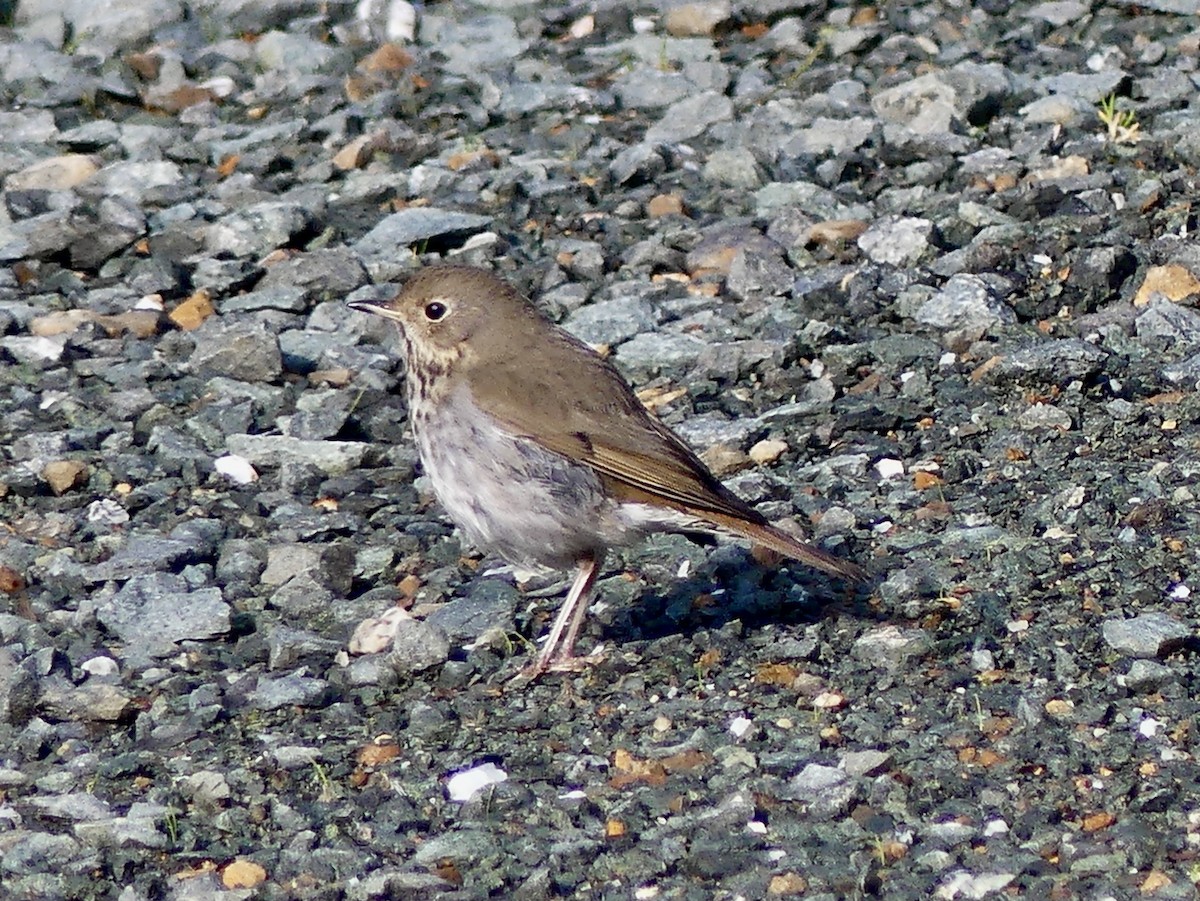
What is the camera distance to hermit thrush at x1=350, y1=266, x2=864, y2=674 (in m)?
6.45

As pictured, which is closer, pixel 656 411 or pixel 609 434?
pixel 609 434

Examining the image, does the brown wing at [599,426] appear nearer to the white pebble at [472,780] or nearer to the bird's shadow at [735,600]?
the bird's shadow at [735,600]

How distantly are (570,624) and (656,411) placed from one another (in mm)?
1854

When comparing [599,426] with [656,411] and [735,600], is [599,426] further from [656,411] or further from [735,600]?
[656,411]

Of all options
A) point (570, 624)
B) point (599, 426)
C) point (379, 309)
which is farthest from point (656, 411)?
point (570, 624)

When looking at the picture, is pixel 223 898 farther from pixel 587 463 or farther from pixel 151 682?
pixel 587 463

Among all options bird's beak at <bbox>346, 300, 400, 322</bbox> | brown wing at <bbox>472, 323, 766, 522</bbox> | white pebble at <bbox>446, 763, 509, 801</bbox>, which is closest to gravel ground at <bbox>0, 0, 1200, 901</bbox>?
white pebble at <bbox>446, 763, 509, 801</bbox>

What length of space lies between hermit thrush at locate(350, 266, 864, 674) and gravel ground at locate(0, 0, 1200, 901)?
12.7 inches

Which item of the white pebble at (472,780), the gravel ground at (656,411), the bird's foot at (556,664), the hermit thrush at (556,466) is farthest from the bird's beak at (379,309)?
the white pebble at (472,780)

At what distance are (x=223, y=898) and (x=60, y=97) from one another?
24.5 feet

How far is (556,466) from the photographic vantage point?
659cm

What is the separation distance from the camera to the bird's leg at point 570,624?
6.33 meters

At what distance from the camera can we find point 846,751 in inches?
218

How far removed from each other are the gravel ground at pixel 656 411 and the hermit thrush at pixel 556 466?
322mm
